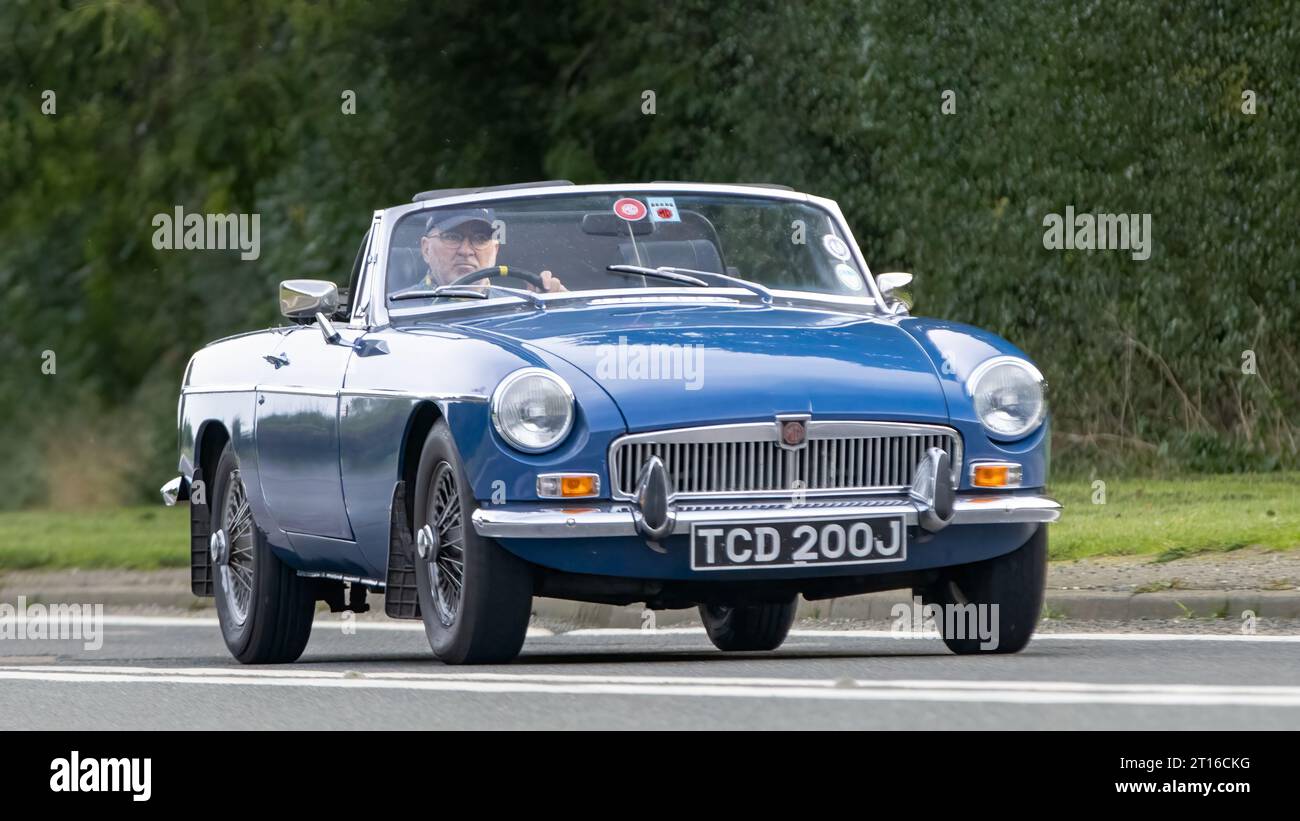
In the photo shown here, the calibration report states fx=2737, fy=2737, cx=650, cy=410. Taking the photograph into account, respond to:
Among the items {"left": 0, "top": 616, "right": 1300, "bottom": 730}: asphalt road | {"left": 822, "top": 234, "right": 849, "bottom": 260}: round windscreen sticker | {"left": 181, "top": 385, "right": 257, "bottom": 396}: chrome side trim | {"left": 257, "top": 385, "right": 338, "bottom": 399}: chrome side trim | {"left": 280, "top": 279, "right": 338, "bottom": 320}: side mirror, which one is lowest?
{"left": 0, "top": 616, "right": 1300, "bottom": 730}: asphalt road

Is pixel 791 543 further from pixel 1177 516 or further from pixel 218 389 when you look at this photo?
pixel 1177 516

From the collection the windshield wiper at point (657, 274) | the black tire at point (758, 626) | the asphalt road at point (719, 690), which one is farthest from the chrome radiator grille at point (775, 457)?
the black tire at point (758, 626)

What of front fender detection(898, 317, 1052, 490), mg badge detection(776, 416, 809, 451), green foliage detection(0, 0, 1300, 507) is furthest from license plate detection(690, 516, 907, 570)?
green foliage detection(0, 0, 1300, 507)

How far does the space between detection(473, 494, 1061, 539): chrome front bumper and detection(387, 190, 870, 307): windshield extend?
162 cm

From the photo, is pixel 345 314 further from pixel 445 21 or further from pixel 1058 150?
pixel 445 21

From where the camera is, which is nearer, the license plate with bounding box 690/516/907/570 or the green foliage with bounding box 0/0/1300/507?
the license plate with bounding box 690/516/907/570

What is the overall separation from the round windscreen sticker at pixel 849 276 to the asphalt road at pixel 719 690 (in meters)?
1.41

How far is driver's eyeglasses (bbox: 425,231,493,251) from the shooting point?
33.9 feet

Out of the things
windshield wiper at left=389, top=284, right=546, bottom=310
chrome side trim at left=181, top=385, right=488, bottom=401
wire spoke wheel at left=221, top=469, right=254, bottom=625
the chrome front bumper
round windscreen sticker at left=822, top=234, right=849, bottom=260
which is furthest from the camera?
wire spoke wheel at left=221, top=469, right=254, bottom=625

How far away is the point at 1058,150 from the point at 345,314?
37.2ft

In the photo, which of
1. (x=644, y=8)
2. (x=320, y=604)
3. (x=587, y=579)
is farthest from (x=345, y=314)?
(x=644, y=8)

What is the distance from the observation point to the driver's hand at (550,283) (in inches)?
399

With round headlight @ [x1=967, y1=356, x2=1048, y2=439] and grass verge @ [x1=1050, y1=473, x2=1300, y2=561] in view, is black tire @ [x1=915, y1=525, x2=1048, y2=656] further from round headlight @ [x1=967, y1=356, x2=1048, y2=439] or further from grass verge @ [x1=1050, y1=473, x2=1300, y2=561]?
grass verge @ [x1=1050, y1=473, x2=1300, y2=561]

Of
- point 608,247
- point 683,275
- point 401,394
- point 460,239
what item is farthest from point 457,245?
point 401,394
